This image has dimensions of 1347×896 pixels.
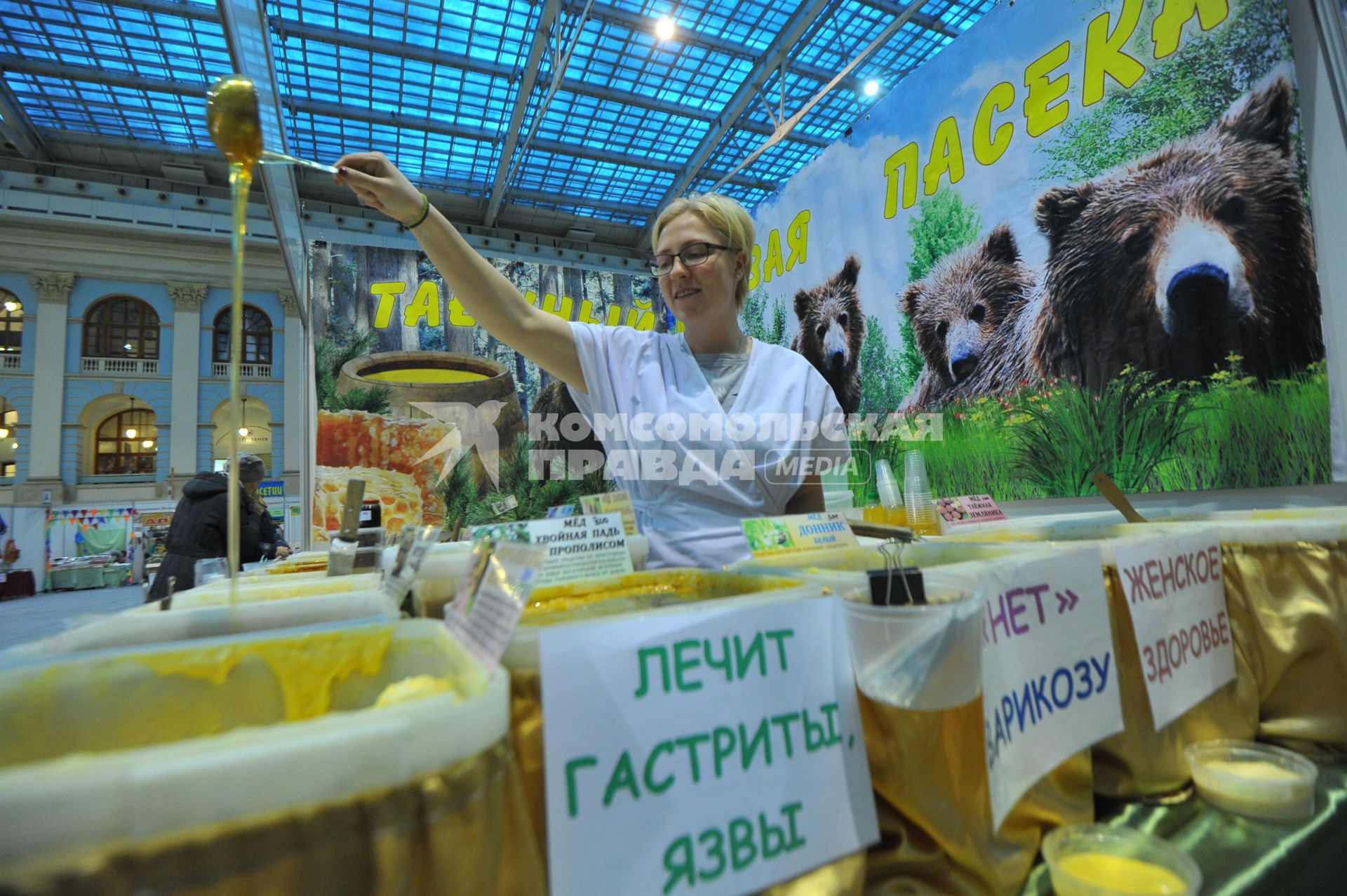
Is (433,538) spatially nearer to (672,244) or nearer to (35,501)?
(672,244)

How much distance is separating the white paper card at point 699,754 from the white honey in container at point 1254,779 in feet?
1.53

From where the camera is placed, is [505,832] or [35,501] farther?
[35,501]

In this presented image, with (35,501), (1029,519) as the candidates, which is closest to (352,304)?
(1029,519)

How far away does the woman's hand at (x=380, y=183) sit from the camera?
36.9 inches

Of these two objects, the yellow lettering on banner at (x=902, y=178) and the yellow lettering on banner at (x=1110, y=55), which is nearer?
the yellow lettering on banner at (x=1110, y=55)

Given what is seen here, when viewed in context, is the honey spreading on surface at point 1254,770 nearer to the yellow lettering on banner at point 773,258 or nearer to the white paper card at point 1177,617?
the white paper card at point 1177,617

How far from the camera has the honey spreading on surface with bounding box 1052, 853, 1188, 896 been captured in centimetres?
47

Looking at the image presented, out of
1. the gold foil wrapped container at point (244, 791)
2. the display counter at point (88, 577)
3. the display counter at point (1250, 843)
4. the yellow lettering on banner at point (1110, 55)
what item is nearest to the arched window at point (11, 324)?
the display counter at point (88, 577)

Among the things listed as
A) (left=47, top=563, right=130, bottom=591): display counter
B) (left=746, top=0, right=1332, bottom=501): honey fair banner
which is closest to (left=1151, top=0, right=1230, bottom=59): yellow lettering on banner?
(left=746, top=0, right=1332, bottom=501): honey fair banner

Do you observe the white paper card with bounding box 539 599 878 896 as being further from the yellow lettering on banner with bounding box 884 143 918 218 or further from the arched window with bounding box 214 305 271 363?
the arched window with bounding box 214 305 271 363

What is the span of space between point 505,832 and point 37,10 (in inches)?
374

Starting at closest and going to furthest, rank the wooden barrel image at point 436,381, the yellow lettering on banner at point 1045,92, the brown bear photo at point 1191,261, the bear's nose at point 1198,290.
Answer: the brown bear photo at point 1191,261, the bear's nose at point 1198,290, the yellow lettering on banner at point 1045,92, the wooden barrel image at point 436,381

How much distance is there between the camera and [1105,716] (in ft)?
2.04
